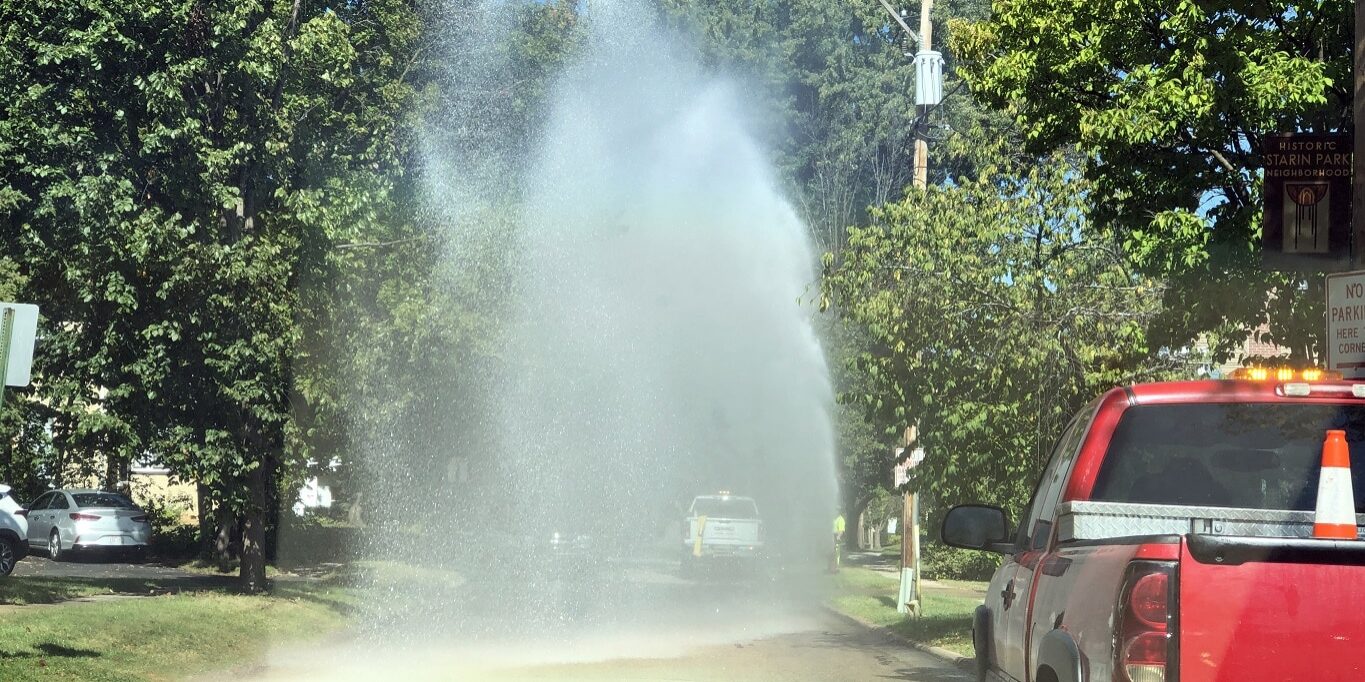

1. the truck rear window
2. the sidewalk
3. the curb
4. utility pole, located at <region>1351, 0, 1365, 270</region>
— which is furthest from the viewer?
the sidewalk

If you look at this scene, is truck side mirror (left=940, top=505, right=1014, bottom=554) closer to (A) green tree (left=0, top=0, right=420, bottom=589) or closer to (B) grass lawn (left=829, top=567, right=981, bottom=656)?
(B) grass lawn (left=829, top=567, right=981, bottom=656)

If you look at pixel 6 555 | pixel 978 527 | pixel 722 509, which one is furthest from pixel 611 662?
pixel 722 509

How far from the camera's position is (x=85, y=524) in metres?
31.7

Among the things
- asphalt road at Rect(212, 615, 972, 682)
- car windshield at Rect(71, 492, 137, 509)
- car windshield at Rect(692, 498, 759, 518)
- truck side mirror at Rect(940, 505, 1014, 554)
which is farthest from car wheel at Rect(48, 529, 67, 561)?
truck side mirror at Rect(940, 505, 1014, 554)

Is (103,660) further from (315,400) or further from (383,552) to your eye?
(383,552)

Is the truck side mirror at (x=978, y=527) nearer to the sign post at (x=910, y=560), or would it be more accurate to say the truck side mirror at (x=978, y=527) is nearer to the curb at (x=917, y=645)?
the curb at (x=917, y=645)

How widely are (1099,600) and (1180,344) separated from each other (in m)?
7.92

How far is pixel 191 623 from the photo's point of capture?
57.4ft

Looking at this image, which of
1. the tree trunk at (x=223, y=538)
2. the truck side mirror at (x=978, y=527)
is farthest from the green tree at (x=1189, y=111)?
the tree trunk at (x=223, y=538)

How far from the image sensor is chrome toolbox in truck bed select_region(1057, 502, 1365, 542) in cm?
507

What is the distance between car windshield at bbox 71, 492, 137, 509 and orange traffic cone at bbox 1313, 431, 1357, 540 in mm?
31535

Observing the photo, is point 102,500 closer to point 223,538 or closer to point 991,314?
point 223,538

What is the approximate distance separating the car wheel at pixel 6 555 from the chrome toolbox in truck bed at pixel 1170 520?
904 inches

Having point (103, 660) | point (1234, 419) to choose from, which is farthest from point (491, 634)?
point (1234, 419)
